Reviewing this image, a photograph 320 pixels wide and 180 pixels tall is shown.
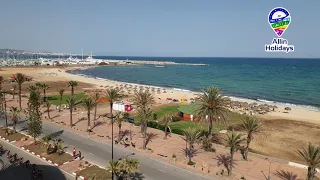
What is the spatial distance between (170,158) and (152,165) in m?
3.17

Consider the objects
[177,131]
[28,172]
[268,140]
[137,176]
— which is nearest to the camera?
[28,172]

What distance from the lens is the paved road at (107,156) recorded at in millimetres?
28356

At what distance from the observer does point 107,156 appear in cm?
3331

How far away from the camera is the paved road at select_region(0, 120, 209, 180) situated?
2836 centimetres

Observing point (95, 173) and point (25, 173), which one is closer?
point (25, 173)

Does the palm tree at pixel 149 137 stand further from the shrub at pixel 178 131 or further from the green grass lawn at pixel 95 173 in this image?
the green grass lawn at pixel 95 173

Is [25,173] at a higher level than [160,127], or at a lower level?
lower

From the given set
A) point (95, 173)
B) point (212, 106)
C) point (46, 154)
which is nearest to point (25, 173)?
point (46, 154)

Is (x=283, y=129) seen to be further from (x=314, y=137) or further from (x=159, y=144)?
(x=159, y=144)

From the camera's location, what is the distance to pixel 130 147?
3678cm

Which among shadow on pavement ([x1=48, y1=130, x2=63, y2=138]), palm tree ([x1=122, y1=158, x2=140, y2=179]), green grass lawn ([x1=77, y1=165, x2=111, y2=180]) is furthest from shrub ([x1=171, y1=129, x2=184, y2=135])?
palm tree ([x1=122, y1=158, x2=140, y2=179])

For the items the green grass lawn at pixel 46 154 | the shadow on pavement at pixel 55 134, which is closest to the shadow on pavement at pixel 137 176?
the green grass lawn at pixel 46 154

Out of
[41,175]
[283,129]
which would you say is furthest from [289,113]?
[41,175]

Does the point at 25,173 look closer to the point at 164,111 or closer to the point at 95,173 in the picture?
the point at 95,173
